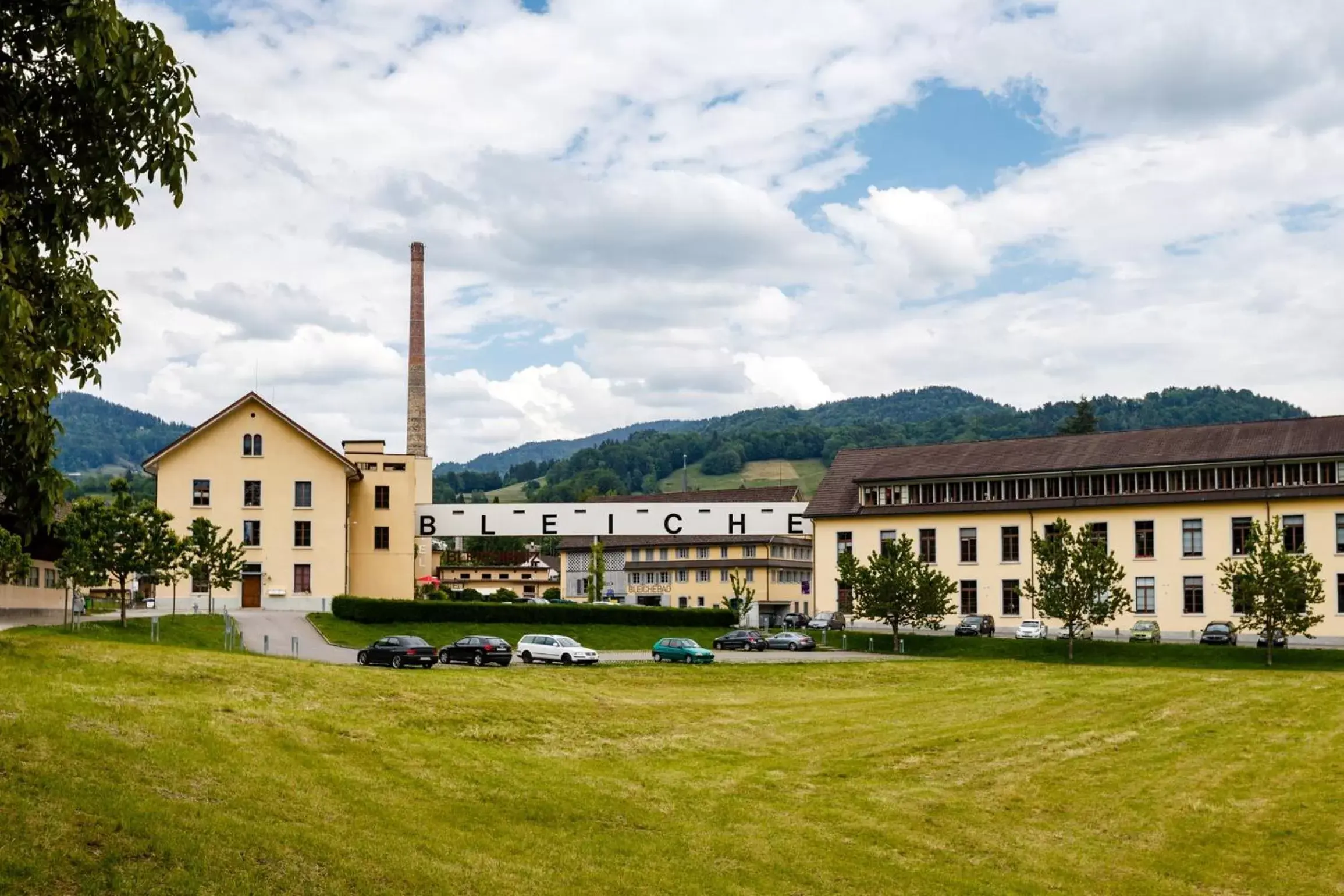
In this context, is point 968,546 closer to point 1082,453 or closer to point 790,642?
point 1082,453

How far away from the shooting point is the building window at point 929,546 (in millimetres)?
89188

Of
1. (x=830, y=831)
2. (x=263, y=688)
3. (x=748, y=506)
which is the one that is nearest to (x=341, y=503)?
(x=748, y=506)

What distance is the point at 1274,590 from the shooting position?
64.6 metres

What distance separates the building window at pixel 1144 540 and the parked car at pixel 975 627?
10311mm

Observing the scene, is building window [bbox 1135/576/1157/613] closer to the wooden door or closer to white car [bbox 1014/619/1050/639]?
white car [bbox 1014/619/1050/639]

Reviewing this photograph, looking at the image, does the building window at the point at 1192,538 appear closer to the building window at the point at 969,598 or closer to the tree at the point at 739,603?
the building window at the point at 969,598

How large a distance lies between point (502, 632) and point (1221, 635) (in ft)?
135

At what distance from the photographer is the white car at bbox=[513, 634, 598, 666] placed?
58562 mm

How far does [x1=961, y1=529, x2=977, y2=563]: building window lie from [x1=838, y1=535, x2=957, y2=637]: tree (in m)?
11.9

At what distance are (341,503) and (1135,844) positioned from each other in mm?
65053

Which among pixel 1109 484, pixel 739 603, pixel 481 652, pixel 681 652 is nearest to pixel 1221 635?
pixel 1109 484

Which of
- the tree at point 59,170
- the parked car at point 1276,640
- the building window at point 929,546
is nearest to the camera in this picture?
the tree at point 59,170

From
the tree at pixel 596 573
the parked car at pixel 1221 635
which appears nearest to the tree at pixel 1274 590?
the parked car at pixel 1221 635

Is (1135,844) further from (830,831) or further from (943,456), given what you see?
(943,456)
